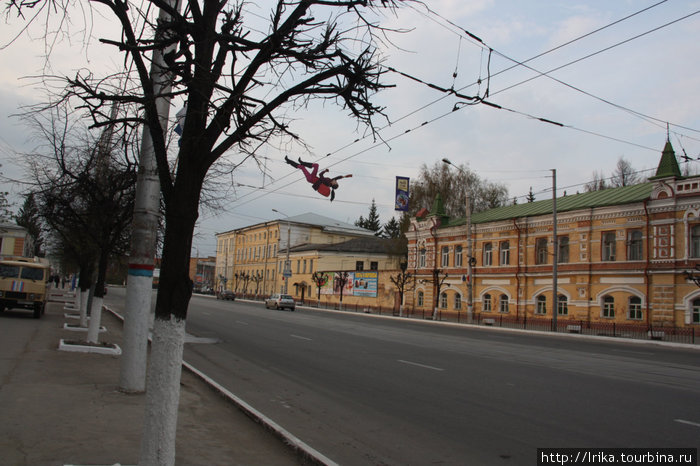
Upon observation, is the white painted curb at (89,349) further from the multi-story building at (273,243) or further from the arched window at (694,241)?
the multi-story building at (273,243)

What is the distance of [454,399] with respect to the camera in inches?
365

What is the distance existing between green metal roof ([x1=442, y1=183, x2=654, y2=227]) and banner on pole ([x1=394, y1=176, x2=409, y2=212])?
1078cm

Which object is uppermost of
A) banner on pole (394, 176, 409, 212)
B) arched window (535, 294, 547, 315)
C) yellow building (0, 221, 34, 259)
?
banner on pole (394, 176, 409, 212)

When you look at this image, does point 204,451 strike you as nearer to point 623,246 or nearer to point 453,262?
point 623,246

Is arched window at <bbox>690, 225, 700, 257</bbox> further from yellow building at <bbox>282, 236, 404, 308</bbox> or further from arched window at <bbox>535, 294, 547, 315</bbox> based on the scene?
yellow building at <bbox>282, 236, 404, 308</bbox>

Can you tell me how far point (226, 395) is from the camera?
8.69 metres

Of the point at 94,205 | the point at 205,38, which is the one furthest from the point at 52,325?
the point at 205,38

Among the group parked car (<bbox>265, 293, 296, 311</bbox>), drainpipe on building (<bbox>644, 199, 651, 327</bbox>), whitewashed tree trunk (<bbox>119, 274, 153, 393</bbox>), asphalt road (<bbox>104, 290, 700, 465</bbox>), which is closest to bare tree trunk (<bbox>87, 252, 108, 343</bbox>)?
asphalt road (<bbox>104, 290, 700, 465</bbox>)

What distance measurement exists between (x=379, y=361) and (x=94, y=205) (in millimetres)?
8391

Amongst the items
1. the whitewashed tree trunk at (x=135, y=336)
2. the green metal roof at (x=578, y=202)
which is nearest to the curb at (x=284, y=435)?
the whitewashed tree trunk at (x=135, y=336)

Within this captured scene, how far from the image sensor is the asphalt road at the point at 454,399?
664 centimetres

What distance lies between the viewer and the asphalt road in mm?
6645

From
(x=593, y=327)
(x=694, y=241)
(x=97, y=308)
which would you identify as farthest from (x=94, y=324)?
(x=694, y=241)

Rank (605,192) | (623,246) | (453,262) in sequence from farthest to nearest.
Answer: (453,262), (605,192), (623,246)
